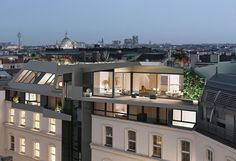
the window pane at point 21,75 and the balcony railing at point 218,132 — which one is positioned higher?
the window pane at point 21,75

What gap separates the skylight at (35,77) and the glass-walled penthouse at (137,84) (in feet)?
16.3

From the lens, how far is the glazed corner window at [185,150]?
28.0 meters

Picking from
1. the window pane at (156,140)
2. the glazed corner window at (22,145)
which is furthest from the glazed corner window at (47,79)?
the window pane at (156,140)

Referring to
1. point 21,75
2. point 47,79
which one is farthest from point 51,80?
point 21,75

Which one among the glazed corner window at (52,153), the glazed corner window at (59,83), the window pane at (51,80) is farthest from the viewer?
the window pane at (51,80)

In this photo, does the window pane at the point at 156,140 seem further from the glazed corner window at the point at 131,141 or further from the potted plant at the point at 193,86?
the potted plant at the point at 193,86

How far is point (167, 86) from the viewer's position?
3491 centimetres

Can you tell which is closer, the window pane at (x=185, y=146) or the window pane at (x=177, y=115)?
the window pane at (x=185, y=146)

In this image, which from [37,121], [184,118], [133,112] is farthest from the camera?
[37,121]

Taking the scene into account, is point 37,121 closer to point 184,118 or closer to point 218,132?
point 184,118

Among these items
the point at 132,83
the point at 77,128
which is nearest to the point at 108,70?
the point at 132,83

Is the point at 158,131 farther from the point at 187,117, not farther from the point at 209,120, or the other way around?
the point at 209,120

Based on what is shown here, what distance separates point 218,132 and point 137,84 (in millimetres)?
13365

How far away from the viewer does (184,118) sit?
Result: 93.9ft
